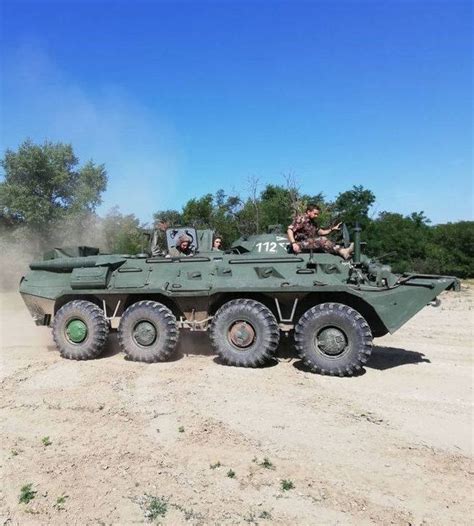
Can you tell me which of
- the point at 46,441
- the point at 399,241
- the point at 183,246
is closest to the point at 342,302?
the point at 183,246

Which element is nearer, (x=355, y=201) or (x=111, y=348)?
(x=111, y=348)

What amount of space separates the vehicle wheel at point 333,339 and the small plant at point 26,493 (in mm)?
4121

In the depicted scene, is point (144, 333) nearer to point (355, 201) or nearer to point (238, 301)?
point (238, 301)

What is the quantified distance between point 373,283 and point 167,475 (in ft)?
15.3

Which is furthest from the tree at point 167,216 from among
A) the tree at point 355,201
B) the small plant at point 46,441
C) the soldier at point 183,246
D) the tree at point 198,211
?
the small plant at point 46,441

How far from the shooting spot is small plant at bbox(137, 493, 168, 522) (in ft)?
11.5

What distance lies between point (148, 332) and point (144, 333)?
0.07m

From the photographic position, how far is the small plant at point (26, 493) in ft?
12.2

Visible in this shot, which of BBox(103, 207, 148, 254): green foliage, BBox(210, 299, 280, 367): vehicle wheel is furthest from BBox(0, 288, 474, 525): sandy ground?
BBox(103, 207, 148, 254): green foliage

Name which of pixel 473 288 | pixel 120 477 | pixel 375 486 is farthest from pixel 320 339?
pixel 473 288

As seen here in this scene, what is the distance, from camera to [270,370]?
7.39 m

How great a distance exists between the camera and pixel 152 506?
3605mm

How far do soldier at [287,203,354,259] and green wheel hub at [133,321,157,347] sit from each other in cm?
251

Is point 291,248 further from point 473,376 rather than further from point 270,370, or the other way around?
point 473,376
